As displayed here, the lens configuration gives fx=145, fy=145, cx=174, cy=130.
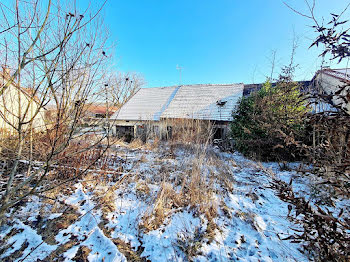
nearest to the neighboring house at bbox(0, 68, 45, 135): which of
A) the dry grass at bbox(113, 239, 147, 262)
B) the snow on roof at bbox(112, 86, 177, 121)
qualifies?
the dry grass at bbox(113, 239, 147, 262)

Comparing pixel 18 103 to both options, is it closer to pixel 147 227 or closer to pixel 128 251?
pixel 128 251

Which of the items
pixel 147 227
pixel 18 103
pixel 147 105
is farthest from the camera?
pixel 147 105

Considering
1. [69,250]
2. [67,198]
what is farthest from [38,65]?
[67,198]

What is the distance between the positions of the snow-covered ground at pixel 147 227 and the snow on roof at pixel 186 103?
6.55 m

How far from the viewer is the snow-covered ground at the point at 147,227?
1.75 meters

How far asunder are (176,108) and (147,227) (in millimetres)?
9157

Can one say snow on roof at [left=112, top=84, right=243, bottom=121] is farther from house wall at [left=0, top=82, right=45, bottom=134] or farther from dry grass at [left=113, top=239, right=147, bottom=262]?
house wall at [left=0, top=82, right=45, bottom=134]

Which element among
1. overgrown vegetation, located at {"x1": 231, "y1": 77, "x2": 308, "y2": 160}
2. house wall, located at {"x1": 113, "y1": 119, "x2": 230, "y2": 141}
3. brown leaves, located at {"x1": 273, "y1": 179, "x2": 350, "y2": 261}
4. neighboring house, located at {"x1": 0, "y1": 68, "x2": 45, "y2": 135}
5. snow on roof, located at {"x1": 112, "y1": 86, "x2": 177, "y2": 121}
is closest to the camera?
brown leaves, located at {"x1": 273, "y1": 179, "x2": 350, "y2": 261}

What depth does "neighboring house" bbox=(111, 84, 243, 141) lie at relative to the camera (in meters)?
9.29

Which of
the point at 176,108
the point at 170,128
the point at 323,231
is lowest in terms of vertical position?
the point at 323,231

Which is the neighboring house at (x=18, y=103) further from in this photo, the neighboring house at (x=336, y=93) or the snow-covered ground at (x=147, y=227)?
the neighboring house at (x=336, y=93)

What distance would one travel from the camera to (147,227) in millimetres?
2127

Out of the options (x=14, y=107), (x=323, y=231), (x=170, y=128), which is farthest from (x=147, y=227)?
(x=170, y=128)

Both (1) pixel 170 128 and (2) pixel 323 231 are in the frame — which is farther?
(1) pixel 170 128
